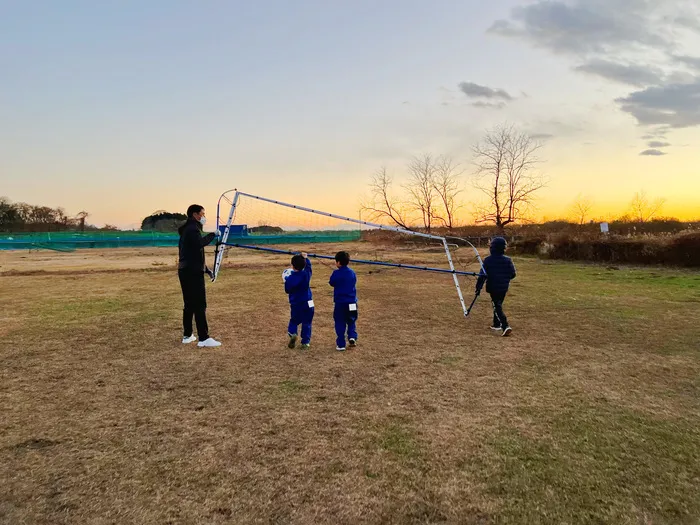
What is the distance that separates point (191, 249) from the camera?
6965 mm

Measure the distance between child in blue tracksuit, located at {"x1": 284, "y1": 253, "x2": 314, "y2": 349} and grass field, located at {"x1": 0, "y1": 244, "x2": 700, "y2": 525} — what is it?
0.31 metres

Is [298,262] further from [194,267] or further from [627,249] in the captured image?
[627,249]

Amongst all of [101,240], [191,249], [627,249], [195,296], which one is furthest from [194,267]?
[101,240]

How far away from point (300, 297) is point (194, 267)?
1.76 meters

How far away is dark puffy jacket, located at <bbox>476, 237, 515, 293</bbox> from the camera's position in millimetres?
8008

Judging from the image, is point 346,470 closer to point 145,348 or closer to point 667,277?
point 145,348

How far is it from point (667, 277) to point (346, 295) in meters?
15.4

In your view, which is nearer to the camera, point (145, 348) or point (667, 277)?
point (145, 348)

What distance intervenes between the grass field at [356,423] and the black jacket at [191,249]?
4.55ft

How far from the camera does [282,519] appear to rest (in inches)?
112

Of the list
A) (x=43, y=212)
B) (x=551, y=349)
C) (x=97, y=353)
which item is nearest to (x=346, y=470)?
(x=551, y=349)

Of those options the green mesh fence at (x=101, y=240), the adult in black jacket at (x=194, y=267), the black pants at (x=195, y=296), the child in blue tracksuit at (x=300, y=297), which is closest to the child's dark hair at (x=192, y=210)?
the adult in black jacket at (x=194, y=267)

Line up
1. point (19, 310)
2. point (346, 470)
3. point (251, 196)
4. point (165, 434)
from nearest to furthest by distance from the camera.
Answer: point (346, 470), point (165, 434), point (251, 196), point (19, 310)

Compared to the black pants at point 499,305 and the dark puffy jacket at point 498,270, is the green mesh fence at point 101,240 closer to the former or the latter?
the dark puffy jacket at point 498,270
